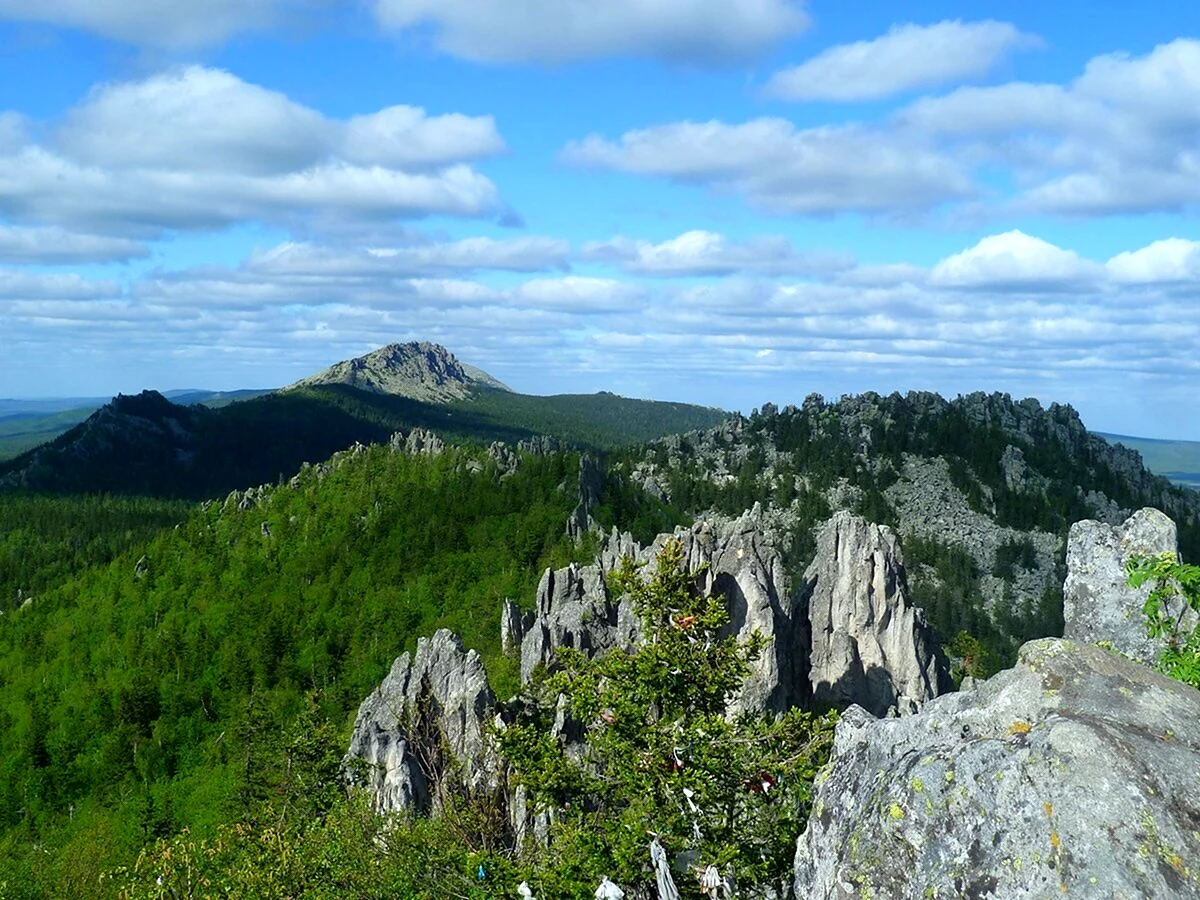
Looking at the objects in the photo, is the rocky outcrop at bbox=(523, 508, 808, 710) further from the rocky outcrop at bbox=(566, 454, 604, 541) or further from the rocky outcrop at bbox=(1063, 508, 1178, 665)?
the rocky outcrop at bbox=(566, 454, 604, 541)

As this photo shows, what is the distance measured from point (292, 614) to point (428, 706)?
102 m

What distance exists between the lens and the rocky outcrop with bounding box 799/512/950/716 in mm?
83312

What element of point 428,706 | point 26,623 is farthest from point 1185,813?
point 26,623

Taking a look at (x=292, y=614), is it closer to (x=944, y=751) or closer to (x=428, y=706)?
(x=428, y=706)

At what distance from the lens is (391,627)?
522 feet

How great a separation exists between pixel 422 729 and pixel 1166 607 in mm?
65995

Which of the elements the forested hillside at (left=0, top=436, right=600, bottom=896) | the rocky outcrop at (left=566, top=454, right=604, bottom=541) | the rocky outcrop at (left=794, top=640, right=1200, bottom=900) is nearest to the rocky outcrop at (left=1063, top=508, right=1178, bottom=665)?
the rocky outcrop at (left=794, top=640, right=1200, bottom=900)

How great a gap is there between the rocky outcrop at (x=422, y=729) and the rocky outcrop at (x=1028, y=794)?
1917 inches

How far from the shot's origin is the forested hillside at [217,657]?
119688mm

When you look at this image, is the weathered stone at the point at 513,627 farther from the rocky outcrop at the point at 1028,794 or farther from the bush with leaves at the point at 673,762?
the rocky outcrop at the point at 1028,794

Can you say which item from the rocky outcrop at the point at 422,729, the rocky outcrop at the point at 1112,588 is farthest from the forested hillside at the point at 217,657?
the rocky outcrop at the point at 1112,588

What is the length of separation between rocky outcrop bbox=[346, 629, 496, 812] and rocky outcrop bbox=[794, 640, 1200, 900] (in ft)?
160

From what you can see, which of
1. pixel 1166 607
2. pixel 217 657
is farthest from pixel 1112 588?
pixel 217 657

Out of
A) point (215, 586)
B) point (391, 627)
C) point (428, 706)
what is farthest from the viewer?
point (215, 586)
